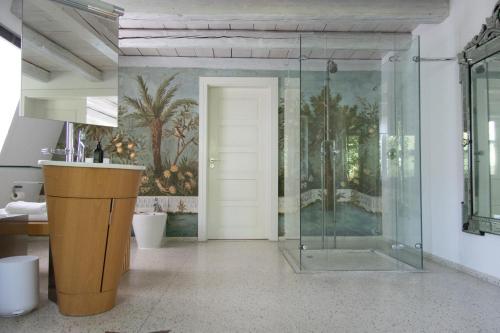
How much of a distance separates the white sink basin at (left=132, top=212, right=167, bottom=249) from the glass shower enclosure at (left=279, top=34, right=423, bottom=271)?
4.95 feet

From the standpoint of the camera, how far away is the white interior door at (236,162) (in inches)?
195

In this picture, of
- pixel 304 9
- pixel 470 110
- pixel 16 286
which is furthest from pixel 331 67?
pixel 16 286

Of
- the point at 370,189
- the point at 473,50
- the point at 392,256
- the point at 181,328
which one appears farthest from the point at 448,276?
the point at 181,328

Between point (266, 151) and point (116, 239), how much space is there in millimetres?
2994

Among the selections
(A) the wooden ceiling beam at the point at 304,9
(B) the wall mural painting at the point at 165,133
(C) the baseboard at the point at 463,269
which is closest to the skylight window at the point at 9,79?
(A) the wooden ceiling beam at the point at 304,9

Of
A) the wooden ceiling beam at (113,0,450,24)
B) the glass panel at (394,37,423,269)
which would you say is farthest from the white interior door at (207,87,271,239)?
the glass panel at (394,37,423,269)

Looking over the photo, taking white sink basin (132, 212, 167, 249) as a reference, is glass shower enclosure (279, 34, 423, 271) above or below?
above

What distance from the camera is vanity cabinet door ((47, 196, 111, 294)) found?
2039 mm

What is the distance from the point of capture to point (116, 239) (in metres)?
2.18

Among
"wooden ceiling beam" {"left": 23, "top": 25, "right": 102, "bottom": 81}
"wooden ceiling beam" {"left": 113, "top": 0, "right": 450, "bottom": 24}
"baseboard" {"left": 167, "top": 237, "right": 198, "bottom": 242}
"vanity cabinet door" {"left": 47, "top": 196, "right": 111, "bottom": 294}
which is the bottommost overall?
"baseboard" {"left": 167, "top": 237, "right": 198, "bottom": 242}

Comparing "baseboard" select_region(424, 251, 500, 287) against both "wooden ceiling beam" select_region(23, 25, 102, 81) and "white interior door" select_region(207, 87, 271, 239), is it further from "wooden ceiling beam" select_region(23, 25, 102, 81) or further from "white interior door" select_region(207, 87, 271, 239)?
"wooden ceiling beam" select_region(23, 25, 102, 81)

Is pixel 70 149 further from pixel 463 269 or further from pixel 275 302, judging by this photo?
pixel 463 269

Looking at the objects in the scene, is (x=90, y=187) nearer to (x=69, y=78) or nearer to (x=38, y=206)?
(x=38, y=206)

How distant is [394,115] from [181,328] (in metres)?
2.77
